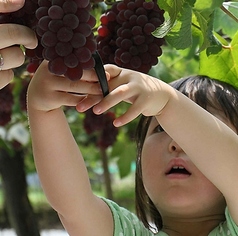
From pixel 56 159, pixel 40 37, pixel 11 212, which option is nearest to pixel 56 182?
pixel 56 159

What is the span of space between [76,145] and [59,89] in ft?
0.58

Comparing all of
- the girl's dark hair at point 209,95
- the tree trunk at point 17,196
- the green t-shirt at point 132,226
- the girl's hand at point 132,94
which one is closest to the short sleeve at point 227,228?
the green t-shirt at point 132,226

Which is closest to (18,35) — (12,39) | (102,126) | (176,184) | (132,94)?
(12,39)

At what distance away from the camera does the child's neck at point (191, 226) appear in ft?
2.87

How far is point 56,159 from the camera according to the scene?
0.69 m

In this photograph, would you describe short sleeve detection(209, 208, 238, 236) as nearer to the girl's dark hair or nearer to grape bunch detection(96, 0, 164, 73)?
the girl's dark hair

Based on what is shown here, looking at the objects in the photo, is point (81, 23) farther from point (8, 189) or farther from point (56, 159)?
point (8, 189)

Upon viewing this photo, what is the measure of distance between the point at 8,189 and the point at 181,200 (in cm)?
71

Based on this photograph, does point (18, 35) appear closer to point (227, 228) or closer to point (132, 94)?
point (132, 94)

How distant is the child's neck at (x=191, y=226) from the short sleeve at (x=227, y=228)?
0.06 feet

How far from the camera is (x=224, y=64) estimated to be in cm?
84

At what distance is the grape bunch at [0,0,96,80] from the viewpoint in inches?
17.5

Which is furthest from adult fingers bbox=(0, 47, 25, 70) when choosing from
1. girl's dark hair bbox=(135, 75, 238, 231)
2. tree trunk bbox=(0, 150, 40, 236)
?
tree trunk bbox=(0, 150, 40, 236)

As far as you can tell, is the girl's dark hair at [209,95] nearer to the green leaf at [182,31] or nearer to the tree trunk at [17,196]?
the green leaf at [182,31]
